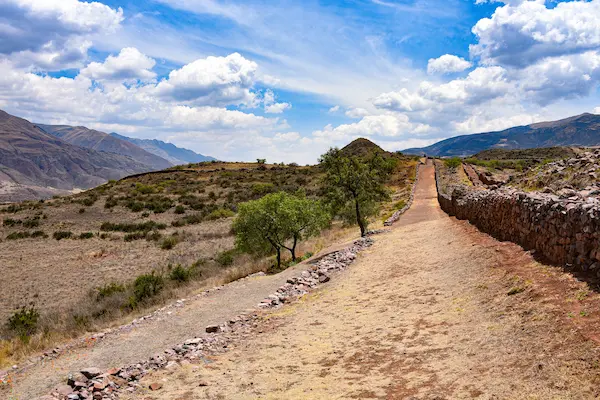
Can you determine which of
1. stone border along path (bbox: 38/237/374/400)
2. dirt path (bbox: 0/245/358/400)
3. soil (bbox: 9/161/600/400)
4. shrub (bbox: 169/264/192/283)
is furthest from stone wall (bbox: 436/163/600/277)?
shrub (bbox: 169/264/192/283)

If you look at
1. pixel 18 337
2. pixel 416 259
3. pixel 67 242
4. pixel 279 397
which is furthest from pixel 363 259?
pixel 67 242

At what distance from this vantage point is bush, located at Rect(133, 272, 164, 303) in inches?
805

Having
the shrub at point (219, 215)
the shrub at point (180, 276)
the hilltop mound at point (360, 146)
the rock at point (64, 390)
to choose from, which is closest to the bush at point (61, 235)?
the shrub at point (219, 215)

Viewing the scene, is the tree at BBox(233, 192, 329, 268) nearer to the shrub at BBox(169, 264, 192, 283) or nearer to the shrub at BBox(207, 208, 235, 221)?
the shrub at BBox(169, 264, 192, 283)

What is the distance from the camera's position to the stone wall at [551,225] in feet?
26.0

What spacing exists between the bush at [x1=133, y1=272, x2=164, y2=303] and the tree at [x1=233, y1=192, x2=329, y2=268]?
521 centimetres

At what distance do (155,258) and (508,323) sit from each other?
26.6 m

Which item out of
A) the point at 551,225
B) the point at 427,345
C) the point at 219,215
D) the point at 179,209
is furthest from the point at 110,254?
the point at 551,225

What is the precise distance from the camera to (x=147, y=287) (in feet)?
69.0

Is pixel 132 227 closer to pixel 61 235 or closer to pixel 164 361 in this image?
pixel 61 235

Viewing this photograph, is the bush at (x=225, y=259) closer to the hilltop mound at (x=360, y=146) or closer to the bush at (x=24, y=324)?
the bush at (x=24, y=324)

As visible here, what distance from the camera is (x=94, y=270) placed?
27281 mm

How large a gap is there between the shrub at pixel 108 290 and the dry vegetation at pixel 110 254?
7cm

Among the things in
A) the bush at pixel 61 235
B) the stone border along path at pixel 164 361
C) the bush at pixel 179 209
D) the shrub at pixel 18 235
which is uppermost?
the bush at pixel 179 209
